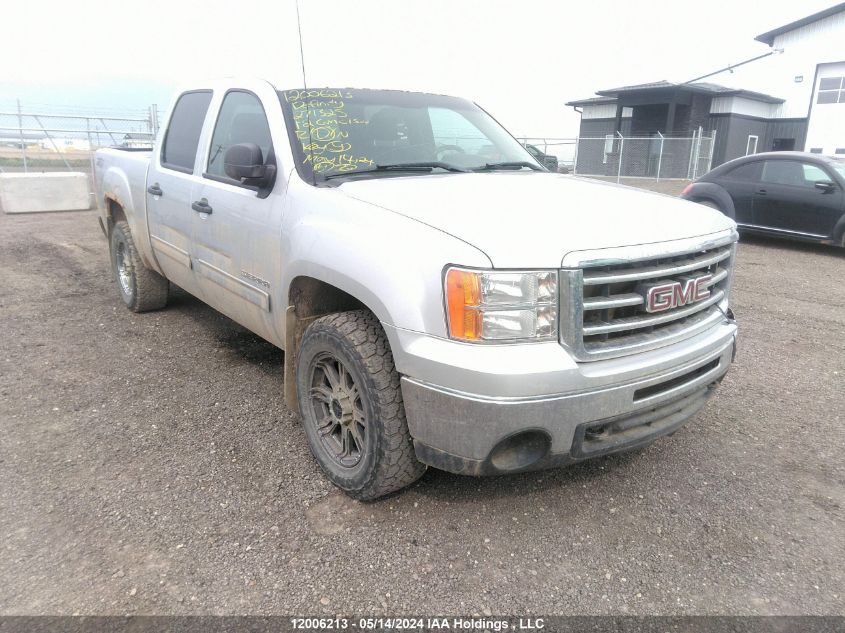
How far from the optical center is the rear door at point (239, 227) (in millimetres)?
3342

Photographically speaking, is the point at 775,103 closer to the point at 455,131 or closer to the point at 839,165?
the point at 839,165

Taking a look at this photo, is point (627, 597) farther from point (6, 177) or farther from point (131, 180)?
point (6, 177)

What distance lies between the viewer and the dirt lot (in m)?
2.38

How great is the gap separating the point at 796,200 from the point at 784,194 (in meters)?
0.21

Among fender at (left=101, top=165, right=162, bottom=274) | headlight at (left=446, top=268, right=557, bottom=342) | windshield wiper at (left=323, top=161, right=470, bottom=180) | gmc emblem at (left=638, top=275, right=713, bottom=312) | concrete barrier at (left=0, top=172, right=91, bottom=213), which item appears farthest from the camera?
concrete barrier at (left=0, top=172, right=91, bottom=213)

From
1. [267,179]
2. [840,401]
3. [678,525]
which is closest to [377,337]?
[267,179]

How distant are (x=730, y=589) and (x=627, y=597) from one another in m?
0.42

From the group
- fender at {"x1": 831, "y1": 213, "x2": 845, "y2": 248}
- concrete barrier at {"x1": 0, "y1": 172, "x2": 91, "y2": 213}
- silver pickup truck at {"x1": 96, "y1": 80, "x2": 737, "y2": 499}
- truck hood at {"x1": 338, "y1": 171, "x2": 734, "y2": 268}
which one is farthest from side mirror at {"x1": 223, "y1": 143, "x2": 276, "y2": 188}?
concrete barrier at {"x1": 0, "y1": 172, "x2": 91, "y2": 213}

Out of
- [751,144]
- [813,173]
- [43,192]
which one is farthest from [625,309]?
[751,144]

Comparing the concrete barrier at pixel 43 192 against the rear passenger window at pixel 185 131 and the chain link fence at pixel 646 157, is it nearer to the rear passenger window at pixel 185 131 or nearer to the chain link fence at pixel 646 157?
the rear passenger window at pixel 185 131

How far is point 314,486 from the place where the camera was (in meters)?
3.09

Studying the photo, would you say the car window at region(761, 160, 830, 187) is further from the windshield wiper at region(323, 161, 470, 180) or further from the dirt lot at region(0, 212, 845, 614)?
the windshield wiper at region(323, 161, 470, 180)

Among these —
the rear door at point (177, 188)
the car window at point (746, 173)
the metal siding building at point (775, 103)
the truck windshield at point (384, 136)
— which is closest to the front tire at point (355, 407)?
the truck windshield at point (384, 136)

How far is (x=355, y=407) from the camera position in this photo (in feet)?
9.41
